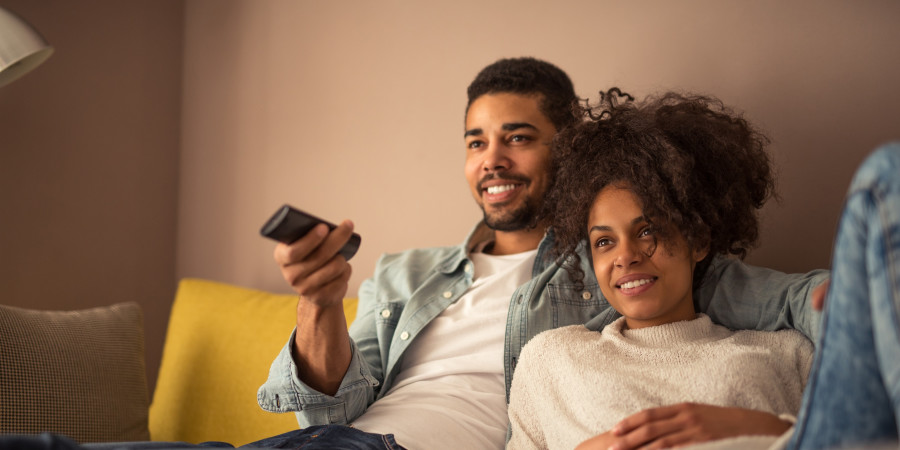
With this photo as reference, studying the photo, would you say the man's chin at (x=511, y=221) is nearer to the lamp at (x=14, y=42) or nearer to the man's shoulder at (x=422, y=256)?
the man's shoulder at (x=422, y=256)

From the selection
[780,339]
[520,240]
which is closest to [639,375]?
[780,339]

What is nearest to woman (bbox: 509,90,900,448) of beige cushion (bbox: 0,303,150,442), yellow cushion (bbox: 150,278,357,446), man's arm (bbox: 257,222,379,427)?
man's arm (bbox: 257,222,379,427)

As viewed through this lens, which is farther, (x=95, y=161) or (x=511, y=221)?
(x=95, y=161)

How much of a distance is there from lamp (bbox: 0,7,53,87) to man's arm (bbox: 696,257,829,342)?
1.70 meters

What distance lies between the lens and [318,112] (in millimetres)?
2400

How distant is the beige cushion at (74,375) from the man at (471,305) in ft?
2.03

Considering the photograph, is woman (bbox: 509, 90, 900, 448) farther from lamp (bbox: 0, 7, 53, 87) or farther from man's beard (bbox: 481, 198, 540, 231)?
lamp (bbox: 0, 7, 53, 87)

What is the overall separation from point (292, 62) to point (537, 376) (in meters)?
1.70

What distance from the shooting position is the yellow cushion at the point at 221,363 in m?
1.82

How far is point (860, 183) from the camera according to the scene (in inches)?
28.0

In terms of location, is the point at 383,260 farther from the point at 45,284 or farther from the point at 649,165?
the point at 45,284

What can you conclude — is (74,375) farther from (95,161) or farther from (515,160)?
(515,160)

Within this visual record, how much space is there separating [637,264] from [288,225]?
60cm

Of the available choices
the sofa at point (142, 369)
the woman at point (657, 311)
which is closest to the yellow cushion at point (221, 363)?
the sofa at point (142, 369)
